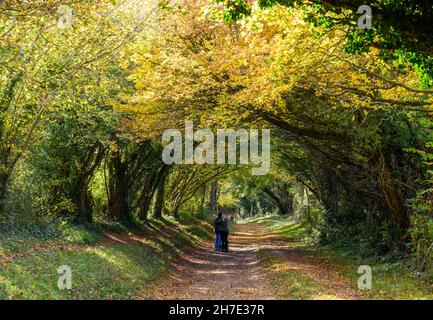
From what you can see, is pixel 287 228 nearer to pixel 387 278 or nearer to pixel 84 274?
pixel 387 278

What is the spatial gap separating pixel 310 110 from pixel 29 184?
1000 centimetres

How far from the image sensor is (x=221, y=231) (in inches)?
1011

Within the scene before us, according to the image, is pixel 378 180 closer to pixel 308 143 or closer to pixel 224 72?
pixel 308 143

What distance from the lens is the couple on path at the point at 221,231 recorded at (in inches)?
988

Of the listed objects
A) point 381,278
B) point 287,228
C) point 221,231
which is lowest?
point 287,228

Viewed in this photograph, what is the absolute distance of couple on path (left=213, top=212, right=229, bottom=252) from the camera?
82.3ft

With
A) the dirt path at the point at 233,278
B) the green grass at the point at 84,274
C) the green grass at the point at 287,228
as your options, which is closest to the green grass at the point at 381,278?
the dirt path at the point at 233,278

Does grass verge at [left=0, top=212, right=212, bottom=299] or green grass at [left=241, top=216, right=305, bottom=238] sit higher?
grass verge at [left=0, top=212, right=212, bottom=299]

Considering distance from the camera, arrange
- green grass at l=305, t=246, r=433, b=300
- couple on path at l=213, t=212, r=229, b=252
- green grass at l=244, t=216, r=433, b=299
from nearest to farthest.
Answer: green grass at l=305, t=246, r=433, b=300 < green grass at l=244, t=216, r=433, b=299 < couple on path at l=213, t=212, r=229, b=252

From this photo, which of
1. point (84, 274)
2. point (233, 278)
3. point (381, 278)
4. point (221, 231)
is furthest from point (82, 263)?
point (221, 231)

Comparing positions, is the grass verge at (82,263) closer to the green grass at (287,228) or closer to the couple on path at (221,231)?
the couple on path at (221,231)

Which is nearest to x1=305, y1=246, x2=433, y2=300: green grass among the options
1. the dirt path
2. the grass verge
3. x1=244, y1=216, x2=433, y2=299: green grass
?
x1=244, y1=216, x2=433, y2=299: green grass

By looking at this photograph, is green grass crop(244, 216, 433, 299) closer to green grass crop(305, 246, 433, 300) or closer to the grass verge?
green grass crop(305, 246, 433, 300)

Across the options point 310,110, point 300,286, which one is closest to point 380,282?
point 300,286
